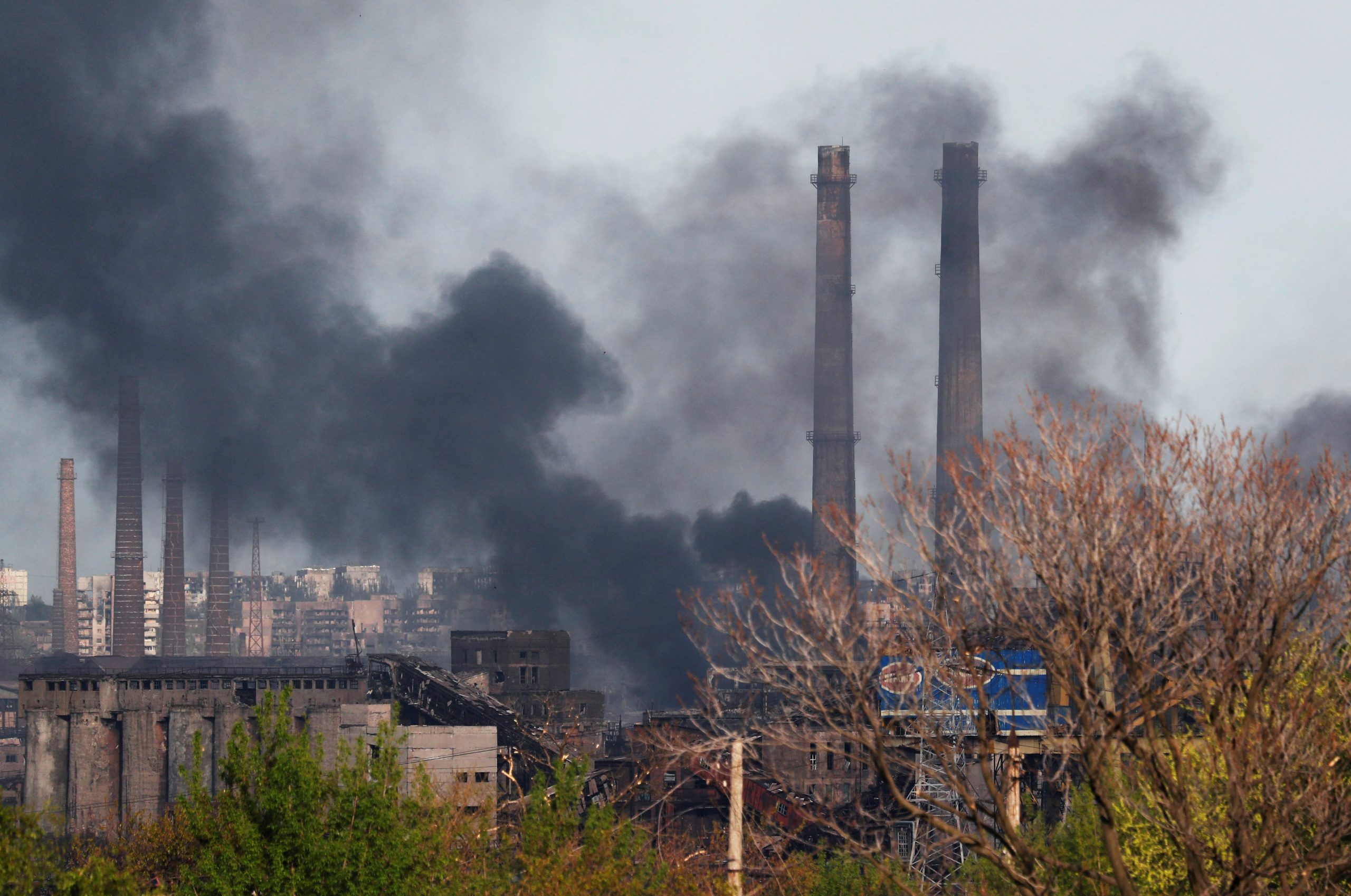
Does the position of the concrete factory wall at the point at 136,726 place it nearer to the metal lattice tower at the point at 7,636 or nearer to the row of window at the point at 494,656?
the row of window at the point at 494,656

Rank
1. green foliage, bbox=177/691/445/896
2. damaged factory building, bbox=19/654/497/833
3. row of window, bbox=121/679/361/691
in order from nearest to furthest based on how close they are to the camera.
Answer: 1. green foliage, bbox=177/691/445/896
2. damaged factory building, bbox=19/654/497/833
3. row of window, bbox=121/679/361/691

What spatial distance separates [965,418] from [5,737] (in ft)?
243

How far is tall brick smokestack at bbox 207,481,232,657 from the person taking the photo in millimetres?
121625

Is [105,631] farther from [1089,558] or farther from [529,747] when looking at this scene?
[1089,558]

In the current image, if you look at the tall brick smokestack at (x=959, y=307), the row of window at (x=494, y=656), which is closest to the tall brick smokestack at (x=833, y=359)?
the tall brick smokestack at (x=959, y=307)

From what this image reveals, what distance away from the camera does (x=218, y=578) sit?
123 m

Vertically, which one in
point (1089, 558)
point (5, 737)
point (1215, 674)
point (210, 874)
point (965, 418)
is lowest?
point (5, 737)

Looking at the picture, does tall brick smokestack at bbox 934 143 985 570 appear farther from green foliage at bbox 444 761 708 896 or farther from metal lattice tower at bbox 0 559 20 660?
metal lattice tower at bbox 0 559 20 660

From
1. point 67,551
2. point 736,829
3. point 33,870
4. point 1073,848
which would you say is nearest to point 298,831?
point 33,870

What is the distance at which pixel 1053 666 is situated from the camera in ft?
43.1

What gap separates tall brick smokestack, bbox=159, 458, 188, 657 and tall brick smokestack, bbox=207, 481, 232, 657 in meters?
5.10

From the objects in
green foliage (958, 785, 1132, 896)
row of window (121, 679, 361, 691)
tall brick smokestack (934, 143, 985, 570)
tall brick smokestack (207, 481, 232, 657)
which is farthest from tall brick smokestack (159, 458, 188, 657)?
green foliage (958, 785, 1132, 896)

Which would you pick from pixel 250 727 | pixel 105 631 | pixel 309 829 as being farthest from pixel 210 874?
pixel 105 631

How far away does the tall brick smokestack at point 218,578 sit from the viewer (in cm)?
12162
